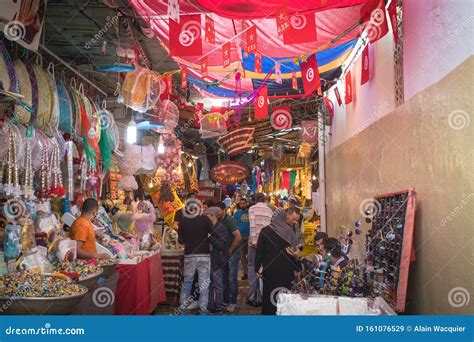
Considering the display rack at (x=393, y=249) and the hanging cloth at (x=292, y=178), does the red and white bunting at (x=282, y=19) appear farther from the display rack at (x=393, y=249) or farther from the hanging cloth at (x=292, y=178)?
the hanging cloth at (x=292, y=178)

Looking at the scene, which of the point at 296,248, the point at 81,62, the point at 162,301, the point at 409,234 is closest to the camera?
the point at 409,234

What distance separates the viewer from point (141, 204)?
8.13 m

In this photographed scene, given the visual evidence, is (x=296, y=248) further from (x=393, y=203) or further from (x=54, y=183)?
(x=54, y=183)

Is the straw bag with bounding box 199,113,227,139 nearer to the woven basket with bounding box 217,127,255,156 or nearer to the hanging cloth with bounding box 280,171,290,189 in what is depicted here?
the woven basket with bounding box 217,127,255,156

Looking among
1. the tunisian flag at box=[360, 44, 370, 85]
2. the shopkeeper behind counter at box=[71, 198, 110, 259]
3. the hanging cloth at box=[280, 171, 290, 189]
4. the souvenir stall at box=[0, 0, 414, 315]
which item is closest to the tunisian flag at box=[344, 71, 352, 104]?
the souvenir stall at box=[0, 0, 414, 315]

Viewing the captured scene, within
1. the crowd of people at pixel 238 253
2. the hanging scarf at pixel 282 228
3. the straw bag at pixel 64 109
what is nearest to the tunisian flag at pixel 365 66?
the crowd of people at pixel 238 253

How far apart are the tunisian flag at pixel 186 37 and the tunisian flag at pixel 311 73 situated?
6.64 feet

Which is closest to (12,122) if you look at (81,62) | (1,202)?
(1,202)

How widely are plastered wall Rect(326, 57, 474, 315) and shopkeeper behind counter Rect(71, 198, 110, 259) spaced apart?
10.4 ft

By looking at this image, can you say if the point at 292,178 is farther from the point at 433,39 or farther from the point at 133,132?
the point at 433,39

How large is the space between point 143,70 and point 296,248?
2.83m

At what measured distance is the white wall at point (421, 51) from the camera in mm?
3182

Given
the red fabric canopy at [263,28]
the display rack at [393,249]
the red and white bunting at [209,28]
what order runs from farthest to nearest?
the red and white bunting at [209,28]
the red fabric canopy at [263,28]
the display rack at [393,249]

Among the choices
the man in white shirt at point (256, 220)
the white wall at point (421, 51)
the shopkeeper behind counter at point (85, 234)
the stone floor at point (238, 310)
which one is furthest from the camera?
the man in white shirt at point (256, 220)
